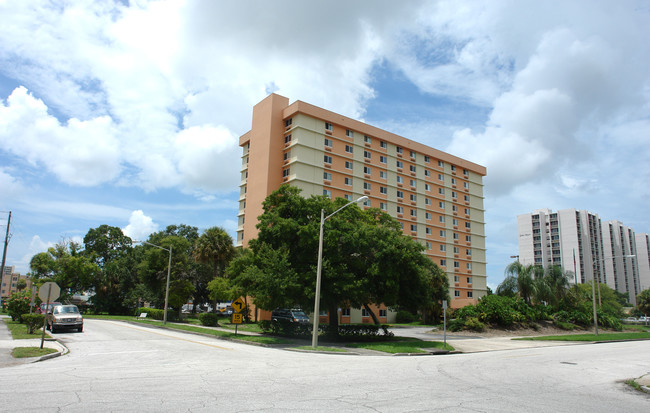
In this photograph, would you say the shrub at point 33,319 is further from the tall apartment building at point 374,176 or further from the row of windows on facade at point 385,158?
the row of windows on facade at point 385,158

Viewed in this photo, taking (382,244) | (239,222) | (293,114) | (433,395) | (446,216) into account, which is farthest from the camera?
(446,216)

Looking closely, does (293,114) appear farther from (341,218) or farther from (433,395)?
(433,395)

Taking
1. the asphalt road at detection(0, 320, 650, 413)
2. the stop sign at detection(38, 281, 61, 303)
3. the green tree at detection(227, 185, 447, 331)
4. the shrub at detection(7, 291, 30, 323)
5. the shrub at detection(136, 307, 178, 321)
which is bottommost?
the shrub at detection(136, 307, 178, 321)

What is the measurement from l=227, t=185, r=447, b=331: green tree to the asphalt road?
8.56 metres

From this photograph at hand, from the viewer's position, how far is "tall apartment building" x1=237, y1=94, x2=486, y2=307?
52.7 metres

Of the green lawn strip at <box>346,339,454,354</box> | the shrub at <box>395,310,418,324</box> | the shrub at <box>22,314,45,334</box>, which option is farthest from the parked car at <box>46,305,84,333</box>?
the shrub at <box>395,310,418,324</box>

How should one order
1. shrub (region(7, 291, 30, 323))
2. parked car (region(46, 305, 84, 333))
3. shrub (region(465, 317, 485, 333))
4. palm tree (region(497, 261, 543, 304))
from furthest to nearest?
1. palm tree (region(497, 261, 543, 304))
2. shrub (region(465, 317, 485, 333))
3. shrub (region(7, 291, 30, 323))
4. parked car (region(46, 305, 84, 333))

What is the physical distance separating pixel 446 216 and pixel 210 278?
123 feet

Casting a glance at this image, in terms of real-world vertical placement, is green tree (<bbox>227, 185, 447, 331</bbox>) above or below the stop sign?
above

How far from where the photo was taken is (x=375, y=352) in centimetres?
2059

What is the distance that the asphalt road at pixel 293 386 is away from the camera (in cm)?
750

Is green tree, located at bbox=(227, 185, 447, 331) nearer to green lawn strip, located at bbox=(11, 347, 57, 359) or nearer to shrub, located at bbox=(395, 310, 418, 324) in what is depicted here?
green lawn strip, located at bbox=(11, 347, 57, 359)

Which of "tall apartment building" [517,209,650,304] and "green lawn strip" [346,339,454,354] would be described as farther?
"tall apartment building" [517,209,650,304]

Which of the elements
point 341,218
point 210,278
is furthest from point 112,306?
point 341,218
